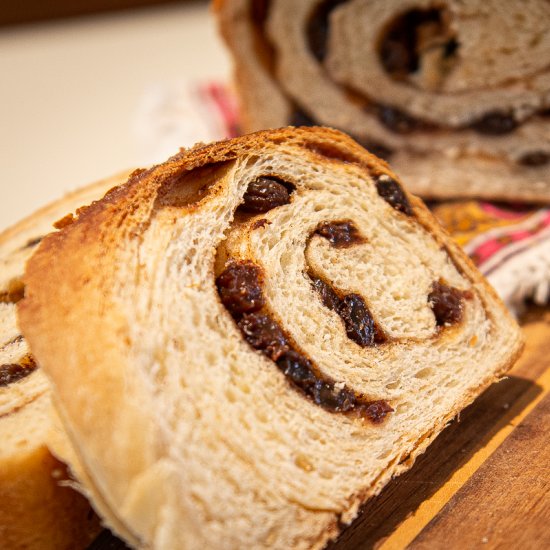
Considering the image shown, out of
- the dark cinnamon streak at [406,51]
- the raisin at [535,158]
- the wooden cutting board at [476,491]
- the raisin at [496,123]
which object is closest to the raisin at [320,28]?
the dark cinnamon streak at [406,51]

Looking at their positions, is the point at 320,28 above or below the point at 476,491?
above

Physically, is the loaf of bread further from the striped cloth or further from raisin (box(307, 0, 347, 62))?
raisin (box(307, 0, 347, 62))

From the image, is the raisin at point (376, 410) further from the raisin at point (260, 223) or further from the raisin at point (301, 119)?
the raisin at point (301, 119)

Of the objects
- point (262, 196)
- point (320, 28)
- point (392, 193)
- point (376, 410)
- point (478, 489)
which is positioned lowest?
point (478, 489)

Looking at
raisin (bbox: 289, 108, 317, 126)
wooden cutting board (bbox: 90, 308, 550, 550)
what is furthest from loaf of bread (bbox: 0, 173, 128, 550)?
raisin (bbox: 289, 108, 317, 126)

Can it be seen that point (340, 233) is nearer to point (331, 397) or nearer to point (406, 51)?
point (331, 397)

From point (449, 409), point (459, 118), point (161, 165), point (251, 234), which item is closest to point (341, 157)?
point (251, 234)

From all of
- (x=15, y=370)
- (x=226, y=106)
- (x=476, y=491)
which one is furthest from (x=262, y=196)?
(x=226, y=106)
